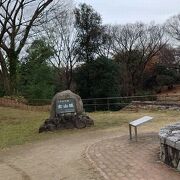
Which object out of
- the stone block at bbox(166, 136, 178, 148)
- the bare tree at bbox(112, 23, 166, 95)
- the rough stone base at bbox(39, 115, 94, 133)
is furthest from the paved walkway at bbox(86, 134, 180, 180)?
the bare tree at bbox(112, 23, 166, 95)

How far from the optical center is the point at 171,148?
7.81 metres

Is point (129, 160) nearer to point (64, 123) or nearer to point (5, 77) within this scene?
point (64, 123)

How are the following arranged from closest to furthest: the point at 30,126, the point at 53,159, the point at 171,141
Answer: the point at 171,141
the point at 53,159
the point at 30,126

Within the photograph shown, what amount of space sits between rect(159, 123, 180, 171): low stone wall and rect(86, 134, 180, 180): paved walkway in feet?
0.41

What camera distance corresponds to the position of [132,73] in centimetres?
5278

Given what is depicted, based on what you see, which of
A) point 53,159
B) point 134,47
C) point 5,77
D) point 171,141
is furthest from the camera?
point 134,47

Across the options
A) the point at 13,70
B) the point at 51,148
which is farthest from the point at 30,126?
the point at 13,70

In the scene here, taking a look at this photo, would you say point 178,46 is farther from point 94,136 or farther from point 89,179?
point 89,179

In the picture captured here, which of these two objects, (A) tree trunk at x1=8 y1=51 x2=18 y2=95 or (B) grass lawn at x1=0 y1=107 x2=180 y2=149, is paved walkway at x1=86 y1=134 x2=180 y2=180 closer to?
(B) grass lawn at x1=0 y1=107 x2=180 y2=149

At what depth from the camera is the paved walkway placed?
24.1 feet

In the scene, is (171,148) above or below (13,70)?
below

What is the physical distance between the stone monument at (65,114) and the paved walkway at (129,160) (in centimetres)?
397

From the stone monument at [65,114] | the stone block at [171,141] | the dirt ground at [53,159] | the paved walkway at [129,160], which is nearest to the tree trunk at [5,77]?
the stone monument at [65,114]

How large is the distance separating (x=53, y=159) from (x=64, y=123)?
550 centimetres
